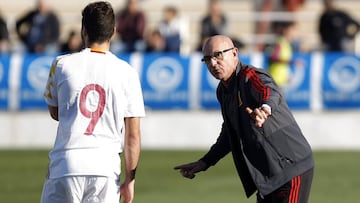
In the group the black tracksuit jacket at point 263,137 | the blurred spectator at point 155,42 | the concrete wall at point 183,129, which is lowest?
the concrete wall at point 183,129

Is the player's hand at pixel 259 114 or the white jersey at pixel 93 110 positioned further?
the player's hand at pixel 259 114

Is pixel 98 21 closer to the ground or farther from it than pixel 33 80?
farther from it

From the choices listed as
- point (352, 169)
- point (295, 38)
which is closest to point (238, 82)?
point (352, 169)

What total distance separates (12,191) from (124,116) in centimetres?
762

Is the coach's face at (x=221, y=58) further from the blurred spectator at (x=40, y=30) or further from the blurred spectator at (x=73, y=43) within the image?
the blurred spectator at (x=40, y=30)

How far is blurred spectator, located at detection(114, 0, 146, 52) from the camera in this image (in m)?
22.1

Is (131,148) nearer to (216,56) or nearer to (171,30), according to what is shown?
(216,56)

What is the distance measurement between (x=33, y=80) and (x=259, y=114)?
13576 mm

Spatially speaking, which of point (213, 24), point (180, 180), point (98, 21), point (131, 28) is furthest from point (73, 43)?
point (98, 21)

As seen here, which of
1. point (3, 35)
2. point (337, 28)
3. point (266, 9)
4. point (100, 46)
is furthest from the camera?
point (266, 9)

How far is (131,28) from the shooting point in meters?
22.2

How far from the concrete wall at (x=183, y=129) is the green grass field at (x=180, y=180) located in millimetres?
875

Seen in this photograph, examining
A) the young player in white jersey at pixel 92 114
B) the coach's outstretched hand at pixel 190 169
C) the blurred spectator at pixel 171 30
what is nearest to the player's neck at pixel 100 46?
the young player in white jersey at pixel 92 114

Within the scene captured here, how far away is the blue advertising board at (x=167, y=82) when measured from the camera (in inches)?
808
